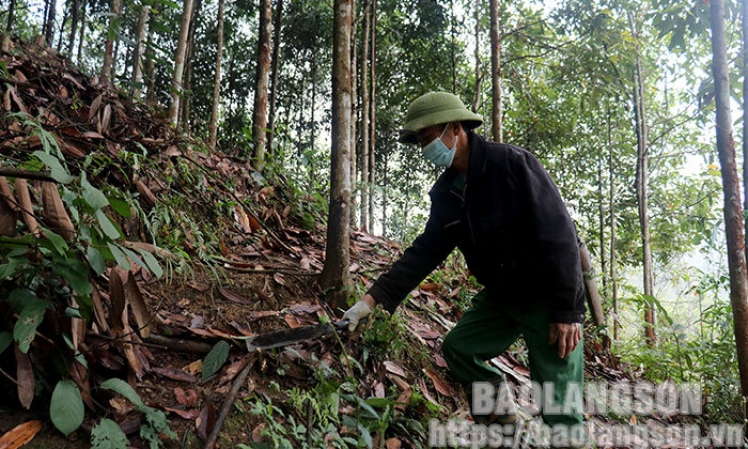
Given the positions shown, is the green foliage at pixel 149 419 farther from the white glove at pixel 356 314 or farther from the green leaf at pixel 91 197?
the white glove at pixel 356 314

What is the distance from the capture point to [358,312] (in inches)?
99.6

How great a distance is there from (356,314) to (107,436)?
4.24 feet

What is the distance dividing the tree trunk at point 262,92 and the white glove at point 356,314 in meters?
2.73

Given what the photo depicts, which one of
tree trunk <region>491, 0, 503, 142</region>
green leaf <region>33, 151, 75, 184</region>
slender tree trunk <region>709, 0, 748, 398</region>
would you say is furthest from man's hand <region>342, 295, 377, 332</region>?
tree trunk <region>491, 0, 503, 142</region>

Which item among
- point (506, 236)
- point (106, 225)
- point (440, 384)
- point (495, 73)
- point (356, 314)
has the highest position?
point (495, 73)

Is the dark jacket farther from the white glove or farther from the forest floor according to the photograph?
the forest floor

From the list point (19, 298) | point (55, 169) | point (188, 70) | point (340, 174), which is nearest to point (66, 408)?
point (19, 298)

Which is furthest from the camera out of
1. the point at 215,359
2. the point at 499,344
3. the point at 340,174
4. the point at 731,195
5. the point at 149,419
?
the point at 731,195

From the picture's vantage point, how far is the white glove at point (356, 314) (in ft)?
8.20

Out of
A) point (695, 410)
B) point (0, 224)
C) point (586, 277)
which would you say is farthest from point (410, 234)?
point (0, 224)

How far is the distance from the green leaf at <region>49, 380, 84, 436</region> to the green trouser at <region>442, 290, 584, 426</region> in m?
1.86

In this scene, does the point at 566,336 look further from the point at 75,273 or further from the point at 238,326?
the point at 75,273

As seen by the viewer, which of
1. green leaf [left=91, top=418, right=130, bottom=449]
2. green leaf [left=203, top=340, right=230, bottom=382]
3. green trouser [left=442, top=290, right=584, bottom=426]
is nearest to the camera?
green leaf [left=91, top=418, right=130, bottom=449]

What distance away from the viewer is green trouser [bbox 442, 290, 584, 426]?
7.71 ft
